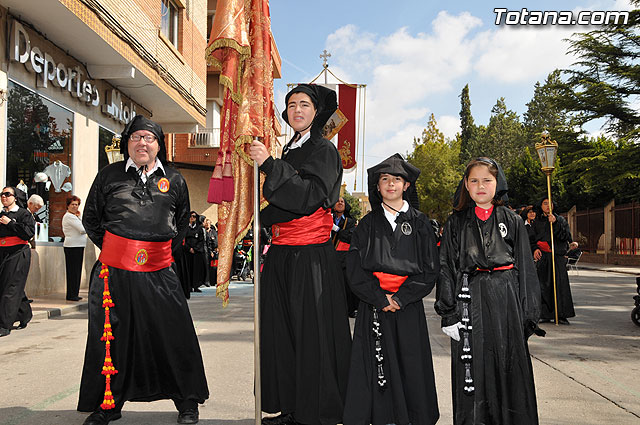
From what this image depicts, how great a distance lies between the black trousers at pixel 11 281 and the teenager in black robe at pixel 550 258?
8241 millimetres

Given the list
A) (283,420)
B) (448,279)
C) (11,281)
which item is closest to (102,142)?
(11,281)

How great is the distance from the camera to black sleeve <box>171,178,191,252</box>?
15.4 feet

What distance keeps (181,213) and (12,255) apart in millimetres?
5322

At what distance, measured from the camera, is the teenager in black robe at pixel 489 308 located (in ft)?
12.7

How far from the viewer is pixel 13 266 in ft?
28.5

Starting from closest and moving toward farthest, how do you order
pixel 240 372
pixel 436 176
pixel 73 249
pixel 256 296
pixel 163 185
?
pixel 256 296 < pixel 163 185 < pixel 240 372 < pixel 73 249 < pixel 436 176

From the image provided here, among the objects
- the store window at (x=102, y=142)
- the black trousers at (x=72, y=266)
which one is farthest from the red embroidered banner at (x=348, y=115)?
the black trousers at (x=72, y=266)

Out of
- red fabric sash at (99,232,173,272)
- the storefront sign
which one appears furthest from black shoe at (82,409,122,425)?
the storefront sign

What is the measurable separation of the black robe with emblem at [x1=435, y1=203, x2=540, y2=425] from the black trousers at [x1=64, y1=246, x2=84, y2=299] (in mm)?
9998

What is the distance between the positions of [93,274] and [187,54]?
58.9 feet

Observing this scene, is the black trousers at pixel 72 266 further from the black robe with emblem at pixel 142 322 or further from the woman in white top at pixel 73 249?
the black robe with emblem at pixel 142 322

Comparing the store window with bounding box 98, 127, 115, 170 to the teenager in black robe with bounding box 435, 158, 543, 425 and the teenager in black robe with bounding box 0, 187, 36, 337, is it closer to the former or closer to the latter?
the teenager in black robe with bounding box 0, 187, 36, 337

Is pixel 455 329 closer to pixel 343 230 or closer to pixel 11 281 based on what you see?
pixel 343 230

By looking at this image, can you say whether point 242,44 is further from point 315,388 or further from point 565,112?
point 565,112
